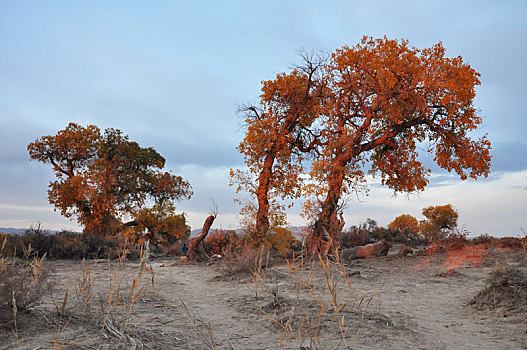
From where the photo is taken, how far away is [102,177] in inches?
936

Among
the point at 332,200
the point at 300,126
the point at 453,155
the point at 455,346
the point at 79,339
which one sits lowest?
the point at 455,346

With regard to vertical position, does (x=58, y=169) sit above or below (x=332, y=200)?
above

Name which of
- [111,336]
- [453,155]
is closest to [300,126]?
[453,155]

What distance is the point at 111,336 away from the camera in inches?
135

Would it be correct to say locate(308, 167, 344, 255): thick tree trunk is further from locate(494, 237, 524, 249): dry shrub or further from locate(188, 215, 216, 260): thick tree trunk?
locate(494, 237, 524, 249): dry shrub

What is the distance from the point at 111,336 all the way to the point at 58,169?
25735mm

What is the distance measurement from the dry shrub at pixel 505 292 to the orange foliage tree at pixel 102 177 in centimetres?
2177

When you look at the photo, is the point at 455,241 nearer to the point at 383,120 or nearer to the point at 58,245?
the point at 383,120

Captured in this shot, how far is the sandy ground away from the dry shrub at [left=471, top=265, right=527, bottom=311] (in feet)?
0.65

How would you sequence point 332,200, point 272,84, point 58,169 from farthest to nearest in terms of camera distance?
point 58,169 → point 272,84 → point 332,200

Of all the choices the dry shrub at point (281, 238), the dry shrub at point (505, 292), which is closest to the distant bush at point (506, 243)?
the dry shrub at point (281, 238)

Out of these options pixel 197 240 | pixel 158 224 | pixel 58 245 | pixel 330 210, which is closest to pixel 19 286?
pixel 330 210

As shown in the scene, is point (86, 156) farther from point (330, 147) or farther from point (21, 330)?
point (21, 330)

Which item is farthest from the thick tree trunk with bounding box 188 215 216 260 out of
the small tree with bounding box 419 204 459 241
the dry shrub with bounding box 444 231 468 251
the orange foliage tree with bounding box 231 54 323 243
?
the small tree with bounding box 419 204 459 241
